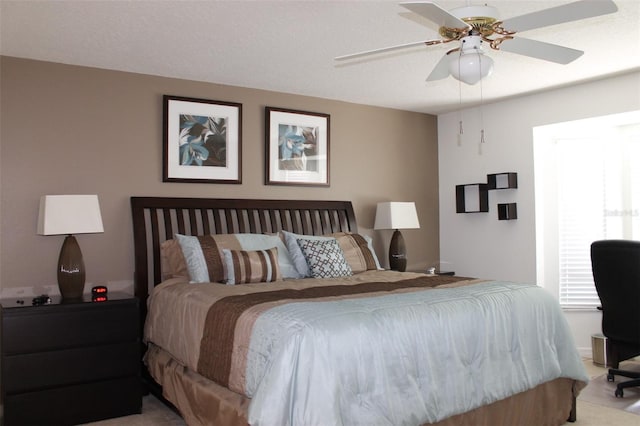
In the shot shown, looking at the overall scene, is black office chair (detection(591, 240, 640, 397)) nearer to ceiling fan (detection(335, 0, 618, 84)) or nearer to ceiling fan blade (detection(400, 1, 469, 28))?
ceiling fan (detection(335, 0, 618, 84))

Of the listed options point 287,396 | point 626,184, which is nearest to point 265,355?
point 287,396

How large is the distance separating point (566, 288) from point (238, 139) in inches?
140

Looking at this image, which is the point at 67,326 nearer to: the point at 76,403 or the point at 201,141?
the point at 76,403

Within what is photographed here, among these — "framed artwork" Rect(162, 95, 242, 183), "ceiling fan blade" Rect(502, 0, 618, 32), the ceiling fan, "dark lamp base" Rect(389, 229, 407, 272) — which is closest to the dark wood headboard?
"framed artwork" Rect(162, 95, 242, 183)

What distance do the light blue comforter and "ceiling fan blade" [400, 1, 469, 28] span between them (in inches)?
Answer: 53.1

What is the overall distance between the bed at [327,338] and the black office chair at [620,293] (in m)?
0.85

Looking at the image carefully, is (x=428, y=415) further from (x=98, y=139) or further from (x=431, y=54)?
(x=98, y=139)

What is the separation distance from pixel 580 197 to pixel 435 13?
3785 mm

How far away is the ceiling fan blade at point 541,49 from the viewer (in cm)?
268

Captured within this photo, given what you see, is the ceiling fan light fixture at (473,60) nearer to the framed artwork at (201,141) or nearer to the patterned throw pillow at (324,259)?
the patterned throw pillow at (324,259)

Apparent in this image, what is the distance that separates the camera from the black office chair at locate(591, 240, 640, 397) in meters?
3.77

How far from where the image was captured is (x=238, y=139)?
4.69m

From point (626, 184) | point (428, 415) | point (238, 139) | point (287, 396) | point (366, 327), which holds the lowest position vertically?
point (428, 415)

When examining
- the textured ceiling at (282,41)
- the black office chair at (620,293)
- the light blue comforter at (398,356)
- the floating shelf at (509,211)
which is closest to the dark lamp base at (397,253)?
the floating shelf at (509,211)
